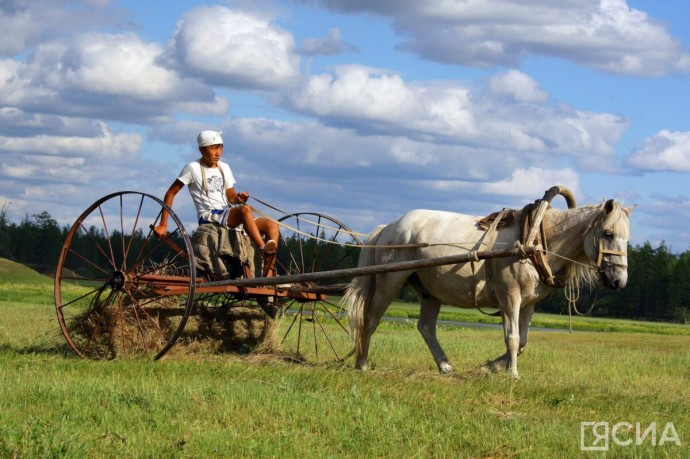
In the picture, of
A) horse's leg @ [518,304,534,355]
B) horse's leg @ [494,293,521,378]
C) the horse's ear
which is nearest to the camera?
the horse's ear

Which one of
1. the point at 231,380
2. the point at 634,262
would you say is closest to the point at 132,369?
the point at 231,380

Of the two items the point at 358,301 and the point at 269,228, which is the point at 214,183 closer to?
the point at 269,228

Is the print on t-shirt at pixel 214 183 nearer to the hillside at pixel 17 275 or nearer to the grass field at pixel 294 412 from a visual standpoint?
the grass field at pixel 294 412

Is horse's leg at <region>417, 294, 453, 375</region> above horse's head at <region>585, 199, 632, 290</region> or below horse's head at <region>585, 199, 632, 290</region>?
below

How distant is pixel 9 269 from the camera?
71125 mm

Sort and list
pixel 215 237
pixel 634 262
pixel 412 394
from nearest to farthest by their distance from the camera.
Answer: pixel 412 394 < pixel 215 237 < pixel 634 262

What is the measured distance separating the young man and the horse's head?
3.90 meters

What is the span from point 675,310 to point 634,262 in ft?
14.6

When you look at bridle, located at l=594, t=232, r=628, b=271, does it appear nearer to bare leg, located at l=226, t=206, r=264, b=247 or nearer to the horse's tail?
the horse's tail

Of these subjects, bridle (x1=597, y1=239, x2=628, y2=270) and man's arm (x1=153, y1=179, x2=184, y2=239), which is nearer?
bridle (x1=597, y1=239, x2=628, y2=270)

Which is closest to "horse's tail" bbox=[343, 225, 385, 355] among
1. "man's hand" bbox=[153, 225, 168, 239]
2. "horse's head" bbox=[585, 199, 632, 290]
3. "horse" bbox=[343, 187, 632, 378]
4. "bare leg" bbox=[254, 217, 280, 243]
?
"horse" bbox=[343, 187, 632, 378]

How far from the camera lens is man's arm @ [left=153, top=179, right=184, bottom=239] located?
1194 cm

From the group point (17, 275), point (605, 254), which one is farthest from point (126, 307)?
point (17, 275)

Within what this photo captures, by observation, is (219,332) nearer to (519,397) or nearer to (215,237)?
(215,237)
